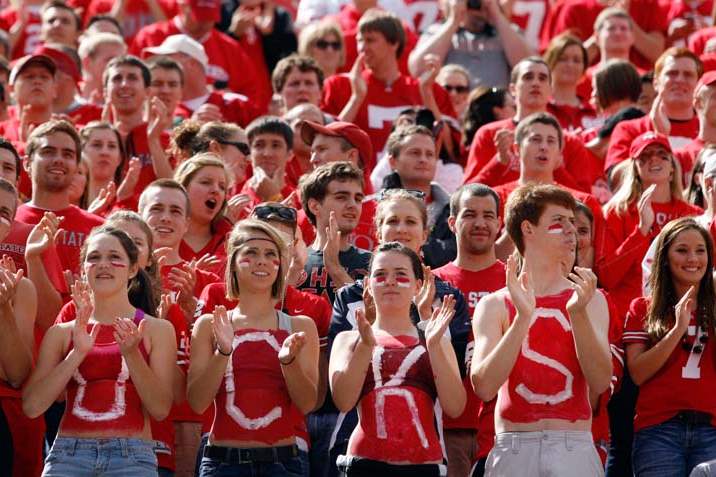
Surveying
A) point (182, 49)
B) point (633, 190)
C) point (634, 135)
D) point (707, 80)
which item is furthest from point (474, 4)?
point (633, 190)

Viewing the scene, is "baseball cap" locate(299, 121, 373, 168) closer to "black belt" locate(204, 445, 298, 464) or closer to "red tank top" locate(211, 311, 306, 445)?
"red tank top" locate(211, 311, 306, 445)

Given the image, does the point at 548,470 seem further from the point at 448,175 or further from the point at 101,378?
the point at 448,175

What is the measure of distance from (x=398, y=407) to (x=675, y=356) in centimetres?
169

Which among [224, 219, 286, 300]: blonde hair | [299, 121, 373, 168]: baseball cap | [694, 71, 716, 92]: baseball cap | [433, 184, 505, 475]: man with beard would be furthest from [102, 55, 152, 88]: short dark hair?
[224, 219, 286, 300]: blonde hair

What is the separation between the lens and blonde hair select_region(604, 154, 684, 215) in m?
10.2

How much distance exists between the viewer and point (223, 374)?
7688 millimetres

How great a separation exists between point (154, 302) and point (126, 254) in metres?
0.42

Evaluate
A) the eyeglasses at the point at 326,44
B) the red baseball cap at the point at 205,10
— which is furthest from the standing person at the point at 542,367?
the red baseball cap at the point at 205,10

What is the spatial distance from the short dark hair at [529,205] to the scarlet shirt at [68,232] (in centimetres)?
249

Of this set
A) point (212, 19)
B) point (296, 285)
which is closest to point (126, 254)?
point (296, 285)

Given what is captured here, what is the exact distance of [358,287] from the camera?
27.2 ft

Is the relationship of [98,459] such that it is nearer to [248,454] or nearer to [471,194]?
[248,454]

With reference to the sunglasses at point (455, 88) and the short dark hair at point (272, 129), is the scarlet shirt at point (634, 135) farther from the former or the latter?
the short dark hair at point (272, 129)

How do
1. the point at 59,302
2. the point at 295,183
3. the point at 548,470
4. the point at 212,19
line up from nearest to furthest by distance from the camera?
the point at 548,470, the point at 59,302, the point at 295,183, the point at 212,19
